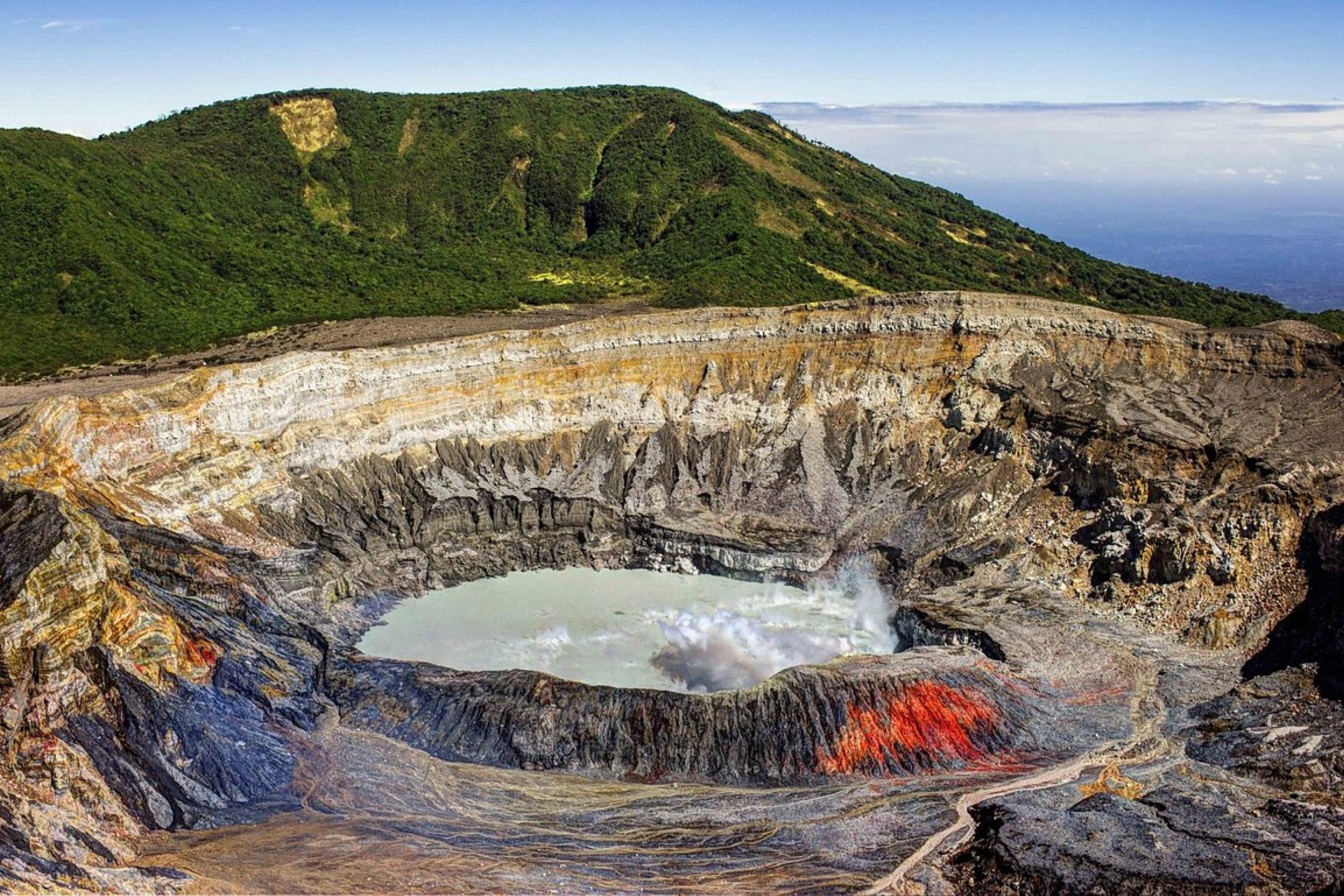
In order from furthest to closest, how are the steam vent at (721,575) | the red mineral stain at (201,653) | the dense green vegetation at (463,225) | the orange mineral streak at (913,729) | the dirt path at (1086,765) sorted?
the dense green vegetation at (463,225), the red mineral stain at (201,653), the orange mineral streak at (913,729), the steam vent at (721,575), the dirt path at (1086,765)

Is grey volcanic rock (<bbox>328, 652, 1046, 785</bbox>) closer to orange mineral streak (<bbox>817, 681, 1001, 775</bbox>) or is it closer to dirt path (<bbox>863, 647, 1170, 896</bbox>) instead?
orange mineral streak (<bbox>817, 681, 1001, 775</bbox>)

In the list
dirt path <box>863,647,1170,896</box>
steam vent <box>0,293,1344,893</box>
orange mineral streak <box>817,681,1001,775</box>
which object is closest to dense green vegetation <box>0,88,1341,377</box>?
steam vent <box>0,293,1344,893</box>

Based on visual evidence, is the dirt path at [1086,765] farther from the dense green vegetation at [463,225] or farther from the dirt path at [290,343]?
the dirt path at [290,343]

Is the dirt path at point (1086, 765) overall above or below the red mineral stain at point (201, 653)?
below

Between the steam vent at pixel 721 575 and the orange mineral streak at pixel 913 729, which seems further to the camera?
the orange mineral streak at pixel 913 729

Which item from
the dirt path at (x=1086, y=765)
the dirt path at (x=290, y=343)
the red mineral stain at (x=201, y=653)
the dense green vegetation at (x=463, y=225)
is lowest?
the dirt path at (x=1086, y=765)

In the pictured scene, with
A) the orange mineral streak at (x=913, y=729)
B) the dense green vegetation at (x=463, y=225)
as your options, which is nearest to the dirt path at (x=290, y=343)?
the dense green vegetation at (x=463, y=225)
